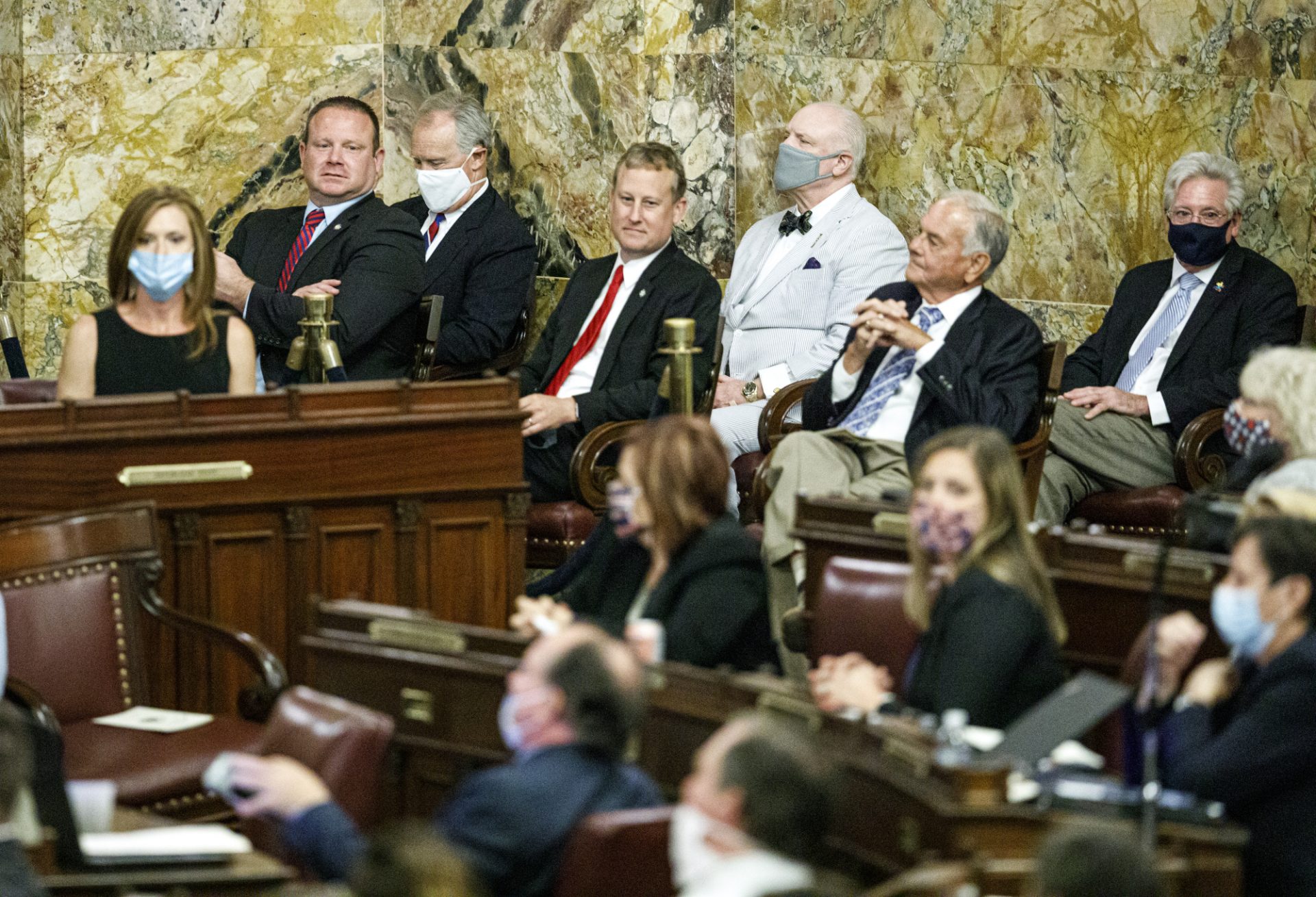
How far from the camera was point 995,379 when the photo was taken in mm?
5902

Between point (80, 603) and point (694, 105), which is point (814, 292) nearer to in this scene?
point (694, 105)

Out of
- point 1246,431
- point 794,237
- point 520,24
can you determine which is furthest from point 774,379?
point 1246,431

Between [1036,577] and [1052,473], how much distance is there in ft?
8.09

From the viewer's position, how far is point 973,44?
7562 millimetres

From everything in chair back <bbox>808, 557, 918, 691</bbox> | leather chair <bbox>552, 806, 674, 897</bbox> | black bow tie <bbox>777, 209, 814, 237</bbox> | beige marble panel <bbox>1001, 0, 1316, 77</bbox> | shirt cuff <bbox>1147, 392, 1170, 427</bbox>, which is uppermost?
beige marble panel <bbox>1001, 0, 1316, 77</bbox>

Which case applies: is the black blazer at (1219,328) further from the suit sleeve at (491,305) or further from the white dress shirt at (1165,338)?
the suit sleeve at (491,305)

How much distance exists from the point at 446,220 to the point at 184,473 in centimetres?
244

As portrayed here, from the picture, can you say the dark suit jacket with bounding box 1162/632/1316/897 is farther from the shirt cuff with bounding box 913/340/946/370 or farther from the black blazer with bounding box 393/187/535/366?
the black blazer with bounding box 393/187/535/366

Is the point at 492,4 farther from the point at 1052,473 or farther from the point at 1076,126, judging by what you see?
the point at 1052,473

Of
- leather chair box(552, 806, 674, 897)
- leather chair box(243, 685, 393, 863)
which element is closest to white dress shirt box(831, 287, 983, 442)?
leather chair box(243, 685, 393, 863)

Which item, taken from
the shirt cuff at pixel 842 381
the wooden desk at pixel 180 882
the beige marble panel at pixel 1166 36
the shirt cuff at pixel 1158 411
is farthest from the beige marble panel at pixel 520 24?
the wooden desk at pixel 180 882

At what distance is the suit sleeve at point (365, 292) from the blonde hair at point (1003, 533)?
3043mm

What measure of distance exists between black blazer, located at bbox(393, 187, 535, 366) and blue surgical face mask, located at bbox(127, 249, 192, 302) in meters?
1.63

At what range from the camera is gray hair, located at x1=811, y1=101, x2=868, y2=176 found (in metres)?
7.16
